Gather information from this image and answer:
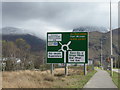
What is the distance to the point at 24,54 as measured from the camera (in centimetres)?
4825

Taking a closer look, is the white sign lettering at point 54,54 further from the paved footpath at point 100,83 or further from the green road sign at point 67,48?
the paved footpath at point 100,83

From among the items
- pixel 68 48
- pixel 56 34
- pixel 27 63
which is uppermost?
pixel 56 34

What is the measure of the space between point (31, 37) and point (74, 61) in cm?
8982

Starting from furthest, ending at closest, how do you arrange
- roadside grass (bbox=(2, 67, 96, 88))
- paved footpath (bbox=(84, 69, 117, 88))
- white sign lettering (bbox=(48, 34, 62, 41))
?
white sign lettering (bbox=(48, 34, 62, 41)) < paved footpath (bbox=(84, 69, 117, 88)) < roadside grass (bbox=(2, 67, 96, 88))

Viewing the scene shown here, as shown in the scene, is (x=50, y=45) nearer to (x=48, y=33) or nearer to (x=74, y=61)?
(x=48, y=33)

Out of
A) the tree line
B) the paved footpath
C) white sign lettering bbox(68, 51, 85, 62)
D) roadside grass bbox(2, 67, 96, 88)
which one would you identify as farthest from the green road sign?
the tree line

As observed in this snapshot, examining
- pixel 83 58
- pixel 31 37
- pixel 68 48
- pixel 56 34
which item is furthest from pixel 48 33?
pixel 31 37

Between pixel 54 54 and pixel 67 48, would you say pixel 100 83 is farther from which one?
pixel 54 54

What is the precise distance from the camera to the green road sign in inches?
993

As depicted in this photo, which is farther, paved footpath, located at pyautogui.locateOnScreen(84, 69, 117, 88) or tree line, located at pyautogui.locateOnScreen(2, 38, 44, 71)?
tree line, located at pyautogui.locateOnScreen(2, 38, 44, 71)

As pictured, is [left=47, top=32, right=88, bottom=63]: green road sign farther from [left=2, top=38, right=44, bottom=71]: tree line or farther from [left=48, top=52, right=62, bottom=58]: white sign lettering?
[left=2, top=38, right=44, bottom=71]: tree line

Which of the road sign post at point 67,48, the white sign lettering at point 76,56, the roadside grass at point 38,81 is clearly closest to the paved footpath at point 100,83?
the roadside grass at point 38,81

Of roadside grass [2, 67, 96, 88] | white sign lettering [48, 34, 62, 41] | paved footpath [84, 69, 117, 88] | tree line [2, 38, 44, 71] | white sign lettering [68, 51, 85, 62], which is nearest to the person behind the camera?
roadside grass [2, 67, 96, 88]

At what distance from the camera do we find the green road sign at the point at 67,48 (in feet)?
82.7
